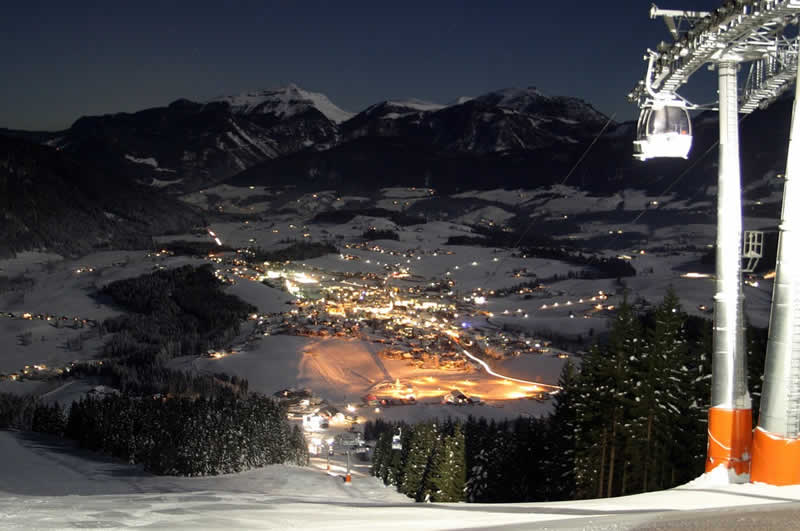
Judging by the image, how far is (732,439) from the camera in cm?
833

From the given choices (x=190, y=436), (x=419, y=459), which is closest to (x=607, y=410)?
(x=419, y=459)

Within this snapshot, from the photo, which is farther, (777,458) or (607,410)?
(607,410)

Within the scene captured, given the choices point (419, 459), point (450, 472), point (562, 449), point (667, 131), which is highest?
point (667, 131)

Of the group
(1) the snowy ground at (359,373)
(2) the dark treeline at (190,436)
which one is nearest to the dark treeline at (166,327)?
(1) the snowy ground at (359,373)

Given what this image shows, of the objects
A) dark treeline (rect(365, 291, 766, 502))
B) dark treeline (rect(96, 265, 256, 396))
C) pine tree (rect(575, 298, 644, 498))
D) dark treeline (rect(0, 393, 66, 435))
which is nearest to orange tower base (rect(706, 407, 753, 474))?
dark treeline (rect(365, 291, 766, 502))

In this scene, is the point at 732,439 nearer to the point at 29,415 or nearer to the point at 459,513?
the point at 459,513

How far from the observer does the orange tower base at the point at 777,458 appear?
289 inches

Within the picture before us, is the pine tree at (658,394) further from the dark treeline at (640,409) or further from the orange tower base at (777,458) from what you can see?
the orange tower base at (777,458)

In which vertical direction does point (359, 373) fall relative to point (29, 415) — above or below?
above

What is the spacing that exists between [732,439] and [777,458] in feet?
3.00

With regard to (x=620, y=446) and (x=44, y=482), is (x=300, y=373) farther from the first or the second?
(x=620, y=446)

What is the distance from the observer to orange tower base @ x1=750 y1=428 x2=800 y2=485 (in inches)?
289

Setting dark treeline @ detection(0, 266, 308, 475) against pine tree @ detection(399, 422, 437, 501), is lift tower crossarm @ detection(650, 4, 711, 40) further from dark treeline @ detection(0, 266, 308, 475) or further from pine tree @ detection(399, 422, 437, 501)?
dark treeline @ detection(0, 266, 308, 475)

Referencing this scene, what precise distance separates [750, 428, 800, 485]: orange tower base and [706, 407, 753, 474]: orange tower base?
0.71 m
